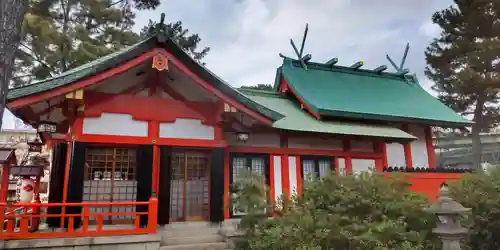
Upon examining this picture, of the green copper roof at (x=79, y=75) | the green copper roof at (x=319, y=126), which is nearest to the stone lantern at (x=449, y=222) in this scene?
the green copper roof at (x=319, y=126)

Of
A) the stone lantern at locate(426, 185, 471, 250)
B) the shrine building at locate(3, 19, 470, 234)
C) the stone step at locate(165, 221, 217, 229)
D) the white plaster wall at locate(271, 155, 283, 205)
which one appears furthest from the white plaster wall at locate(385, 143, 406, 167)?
the stone step at locate(165, 221, 217, 229)

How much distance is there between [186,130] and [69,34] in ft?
40.9

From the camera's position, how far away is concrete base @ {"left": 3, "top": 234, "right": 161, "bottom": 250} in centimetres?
661

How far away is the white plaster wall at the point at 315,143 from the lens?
11.3 metres

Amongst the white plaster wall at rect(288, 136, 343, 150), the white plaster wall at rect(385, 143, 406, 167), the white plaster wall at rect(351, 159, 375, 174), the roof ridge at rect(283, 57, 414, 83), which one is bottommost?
the white plaster wall at rect(351, 159, 375, 174)

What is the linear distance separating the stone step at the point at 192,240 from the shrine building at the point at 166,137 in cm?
52

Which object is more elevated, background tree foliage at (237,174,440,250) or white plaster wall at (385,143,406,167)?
white plaster wall at (385,143,406,167)

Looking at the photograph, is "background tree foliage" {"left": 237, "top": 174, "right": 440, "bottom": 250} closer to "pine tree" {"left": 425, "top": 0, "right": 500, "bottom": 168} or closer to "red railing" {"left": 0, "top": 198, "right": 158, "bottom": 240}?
"red railing" {"left": 0, "top": 198, "right": 158, "bottom": 240}

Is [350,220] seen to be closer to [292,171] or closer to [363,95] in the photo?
[292,171]

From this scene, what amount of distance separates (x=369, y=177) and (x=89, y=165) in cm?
648

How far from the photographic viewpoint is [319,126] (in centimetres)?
1128

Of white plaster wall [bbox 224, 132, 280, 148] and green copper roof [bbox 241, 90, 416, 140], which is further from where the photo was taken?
green copper roof [bbox 241, 90, 416, 140]

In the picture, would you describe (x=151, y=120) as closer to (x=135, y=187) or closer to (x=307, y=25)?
(x=135, y=187)

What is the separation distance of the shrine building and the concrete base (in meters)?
0.46
